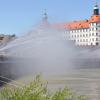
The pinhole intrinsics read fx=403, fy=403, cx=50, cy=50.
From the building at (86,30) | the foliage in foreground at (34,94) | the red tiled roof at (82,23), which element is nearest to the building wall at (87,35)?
the building at (86,30)

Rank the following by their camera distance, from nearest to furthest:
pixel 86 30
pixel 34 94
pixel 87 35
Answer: pixel 34 94, pixel 87 35, pixel 86 30

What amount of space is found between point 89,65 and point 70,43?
16462 millimetres

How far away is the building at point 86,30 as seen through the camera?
11099 cm

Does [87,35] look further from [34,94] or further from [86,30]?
[34,94]

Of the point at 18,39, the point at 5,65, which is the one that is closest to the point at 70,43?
the point at 18,39

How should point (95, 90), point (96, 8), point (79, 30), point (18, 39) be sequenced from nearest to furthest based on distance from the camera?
point (95, 90) < point (18, 39) < point (96, 8) < point (79, 30)

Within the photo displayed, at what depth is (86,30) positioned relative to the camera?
119812 mm

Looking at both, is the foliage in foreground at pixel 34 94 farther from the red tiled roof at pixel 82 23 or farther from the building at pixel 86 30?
the red tiled roof at pixel 82 23

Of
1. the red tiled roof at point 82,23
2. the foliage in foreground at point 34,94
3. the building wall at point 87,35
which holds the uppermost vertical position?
the red tiled roof at point 82,23

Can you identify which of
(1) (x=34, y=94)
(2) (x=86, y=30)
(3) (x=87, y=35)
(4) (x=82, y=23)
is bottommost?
(1) (x=34, y=94)

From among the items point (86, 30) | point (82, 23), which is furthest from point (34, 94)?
point (82, 23)

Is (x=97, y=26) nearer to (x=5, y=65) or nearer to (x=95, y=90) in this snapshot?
(x=5, y=65)

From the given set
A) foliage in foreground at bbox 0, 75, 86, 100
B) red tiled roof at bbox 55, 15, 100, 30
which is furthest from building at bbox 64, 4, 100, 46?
foliage in foreground at bbox 0, 75, 86, 100

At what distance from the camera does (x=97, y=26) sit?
118 m
